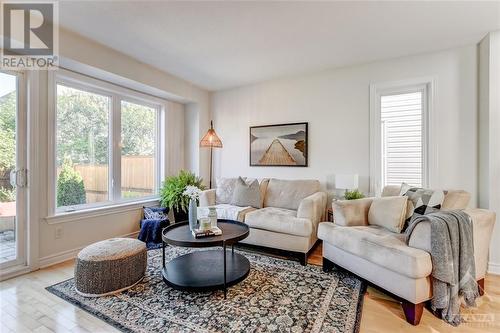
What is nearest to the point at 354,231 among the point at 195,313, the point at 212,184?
the point at 195,313

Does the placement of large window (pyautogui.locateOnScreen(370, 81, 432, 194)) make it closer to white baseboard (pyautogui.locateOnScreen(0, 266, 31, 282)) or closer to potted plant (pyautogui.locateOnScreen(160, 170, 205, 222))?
potted plant (pyautogui.locateOnScreen(160, 170, 205, 222))

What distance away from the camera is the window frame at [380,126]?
3.14 m

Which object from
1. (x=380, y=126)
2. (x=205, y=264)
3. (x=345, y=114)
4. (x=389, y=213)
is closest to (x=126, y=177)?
(x=205, y=264)

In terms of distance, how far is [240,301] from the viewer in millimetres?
2033

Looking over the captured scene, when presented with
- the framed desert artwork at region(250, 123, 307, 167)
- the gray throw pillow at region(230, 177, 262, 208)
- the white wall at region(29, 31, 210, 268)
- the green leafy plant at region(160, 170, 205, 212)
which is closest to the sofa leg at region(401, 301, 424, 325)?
the gray throw pillow at region(230, 177, 262, 208)

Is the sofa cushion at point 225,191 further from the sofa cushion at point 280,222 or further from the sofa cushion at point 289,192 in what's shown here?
the sofa cushion at point 280,222

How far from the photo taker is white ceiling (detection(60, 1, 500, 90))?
89.9 inches

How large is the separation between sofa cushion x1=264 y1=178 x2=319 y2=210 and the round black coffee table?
1.11m

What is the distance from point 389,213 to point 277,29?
2.21 meters

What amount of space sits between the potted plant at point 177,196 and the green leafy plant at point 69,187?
1122mm

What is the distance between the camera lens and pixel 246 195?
3682 millimetres

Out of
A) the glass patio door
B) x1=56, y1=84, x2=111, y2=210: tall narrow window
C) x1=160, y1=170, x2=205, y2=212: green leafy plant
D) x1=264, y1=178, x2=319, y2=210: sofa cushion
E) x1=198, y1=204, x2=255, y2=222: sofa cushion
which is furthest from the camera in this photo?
x1=160, y1=170, x2=205, y2=212: green leafy plant

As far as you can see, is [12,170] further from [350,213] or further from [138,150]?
[350,213]

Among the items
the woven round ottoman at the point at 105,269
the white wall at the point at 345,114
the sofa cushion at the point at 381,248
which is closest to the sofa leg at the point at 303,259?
the sofa cushion at the point at 381,248
